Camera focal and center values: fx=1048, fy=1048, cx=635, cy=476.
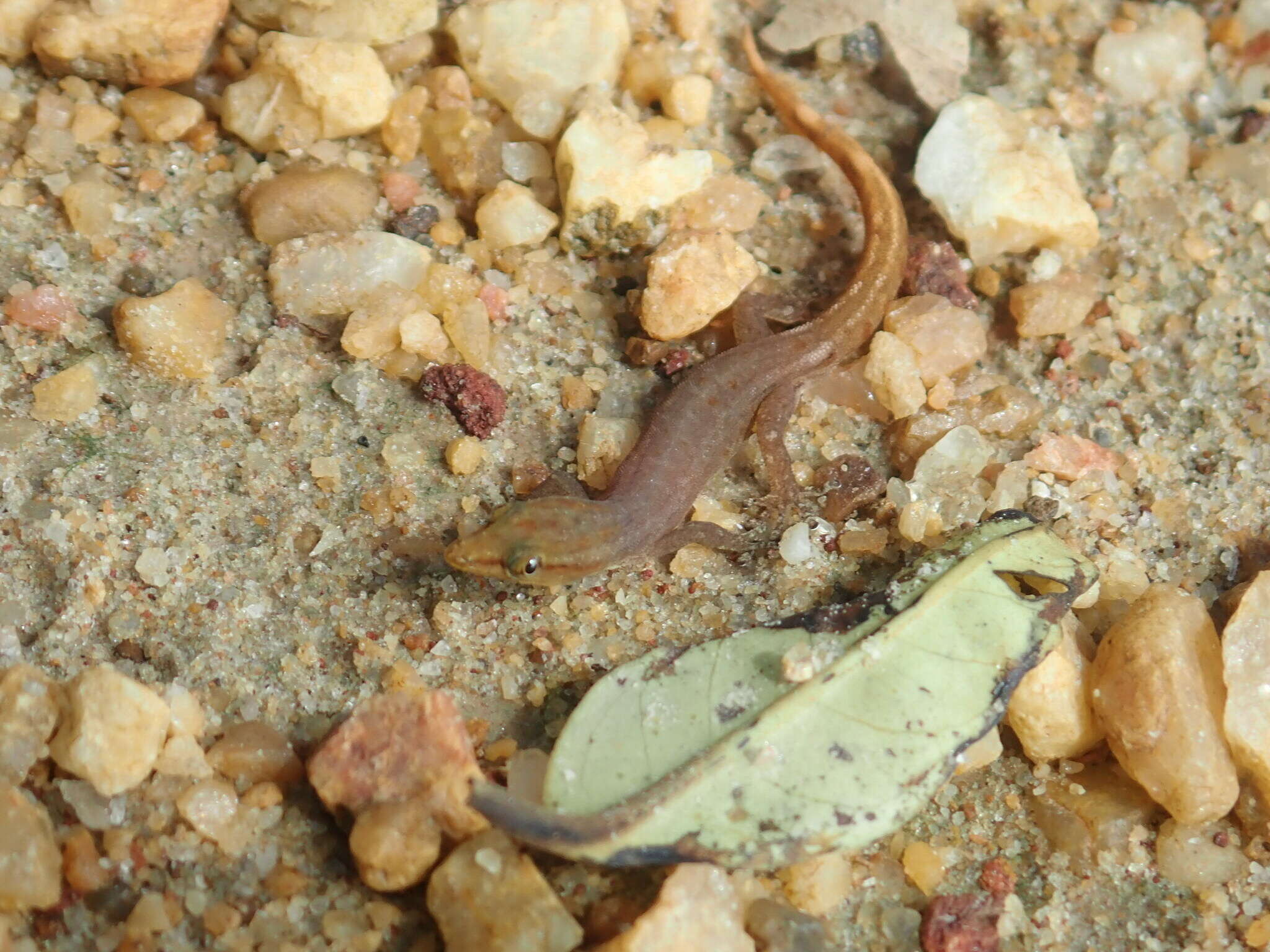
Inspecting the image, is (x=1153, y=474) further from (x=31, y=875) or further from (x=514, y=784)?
(x=31, y=875)

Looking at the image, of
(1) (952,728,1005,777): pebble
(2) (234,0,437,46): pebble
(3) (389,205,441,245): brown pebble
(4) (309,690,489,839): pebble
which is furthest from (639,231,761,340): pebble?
(1) (952,728,1005,777): pebble

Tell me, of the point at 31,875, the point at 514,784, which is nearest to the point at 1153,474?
the point at 514,784

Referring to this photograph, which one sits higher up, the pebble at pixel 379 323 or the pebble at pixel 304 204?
the pebble at pixel 304 204

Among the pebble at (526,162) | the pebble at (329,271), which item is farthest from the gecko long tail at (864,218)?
the pebble at (329,271)

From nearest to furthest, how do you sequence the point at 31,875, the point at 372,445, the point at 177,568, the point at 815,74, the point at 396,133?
the point at 31,875
the point at 177,568
the point at 372,445
the point at 396,133
the point at 815,74

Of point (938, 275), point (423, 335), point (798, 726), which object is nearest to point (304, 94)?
point (423, 335)

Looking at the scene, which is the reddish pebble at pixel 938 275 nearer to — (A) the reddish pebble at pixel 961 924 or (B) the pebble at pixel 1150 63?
(B) the pebble at pixel 1150 63
